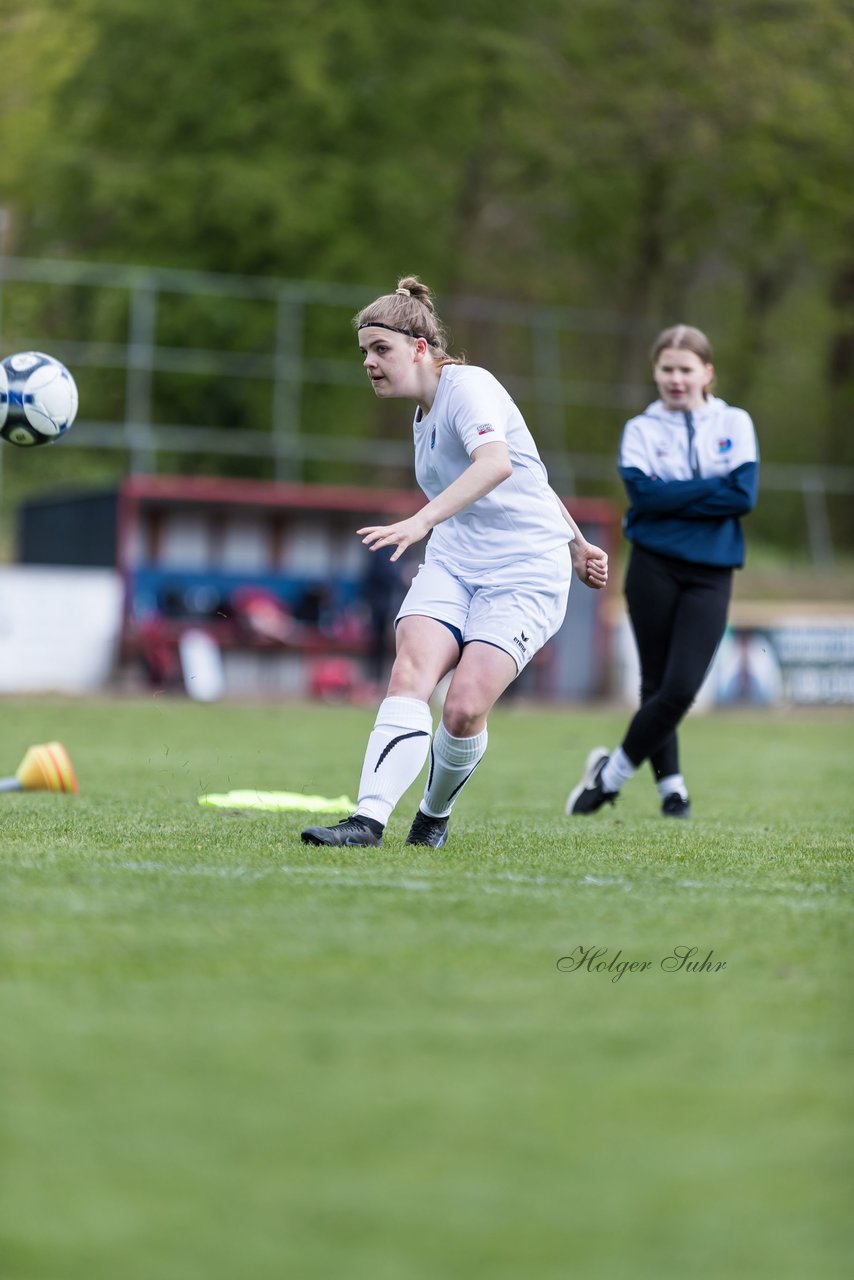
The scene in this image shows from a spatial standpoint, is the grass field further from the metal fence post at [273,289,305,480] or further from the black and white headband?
the metal fence post at [273,289,305,480]

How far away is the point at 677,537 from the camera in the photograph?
26.0ft

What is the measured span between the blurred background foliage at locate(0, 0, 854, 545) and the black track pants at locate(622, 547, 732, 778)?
21143 mm

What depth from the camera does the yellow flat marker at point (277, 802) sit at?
7617mm

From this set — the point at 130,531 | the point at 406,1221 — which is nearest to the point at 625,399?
the point at 130,531

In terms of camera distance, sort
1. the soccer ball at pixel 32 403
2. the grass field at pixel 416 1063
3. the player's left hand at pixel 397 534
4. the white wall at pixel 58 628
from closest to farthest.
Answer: the grass field at pixel 416 1063 → the player's left hand at pixel 397 534 → the soccer ball at pixel 32 403 → the white wall at pixel 58 628

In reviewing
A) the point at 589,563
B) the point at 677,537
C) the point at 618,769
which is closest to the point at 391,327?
the point at 589,563

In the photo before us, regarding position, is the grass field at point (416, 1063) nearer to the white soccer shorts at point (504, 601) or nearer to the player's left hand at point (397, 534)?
the white soccer shorts at point (504, 601)

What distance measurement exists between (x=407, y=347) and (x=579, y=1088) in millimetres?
3375

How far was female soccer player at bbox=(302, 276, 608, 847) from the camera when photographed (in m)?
5.83

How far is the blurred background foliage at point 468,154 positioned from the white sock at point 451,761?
76.2 feet

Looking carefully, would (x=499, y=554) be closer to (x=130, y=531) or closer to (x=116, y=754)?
(x=116, y=754)
